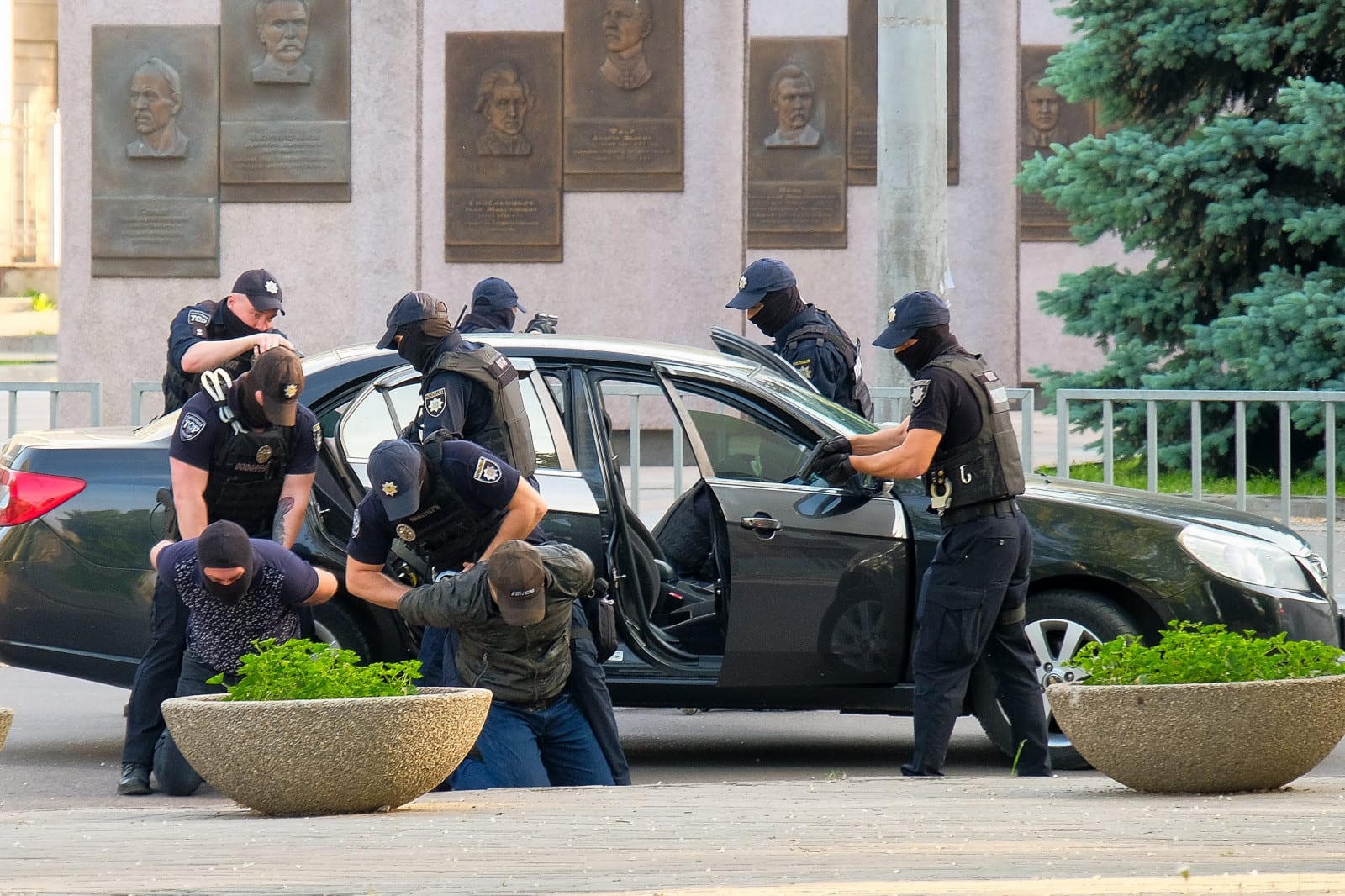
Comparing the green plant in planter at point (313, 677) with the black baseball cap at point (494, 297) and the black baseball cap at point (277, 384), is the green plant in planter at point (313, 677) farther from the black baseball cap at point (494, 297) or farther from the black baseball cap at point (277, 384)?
the black baseball cap at point (494, 297)

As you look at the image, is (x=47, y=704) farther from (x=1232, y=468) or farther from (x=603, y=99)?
(x=603, y=99)

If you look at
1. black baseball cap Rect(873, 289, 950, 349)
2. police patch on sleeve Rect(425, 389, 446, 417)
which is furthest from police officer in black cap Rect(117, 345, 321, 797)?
black baseball cap Rect(873, 289, 950, 349)

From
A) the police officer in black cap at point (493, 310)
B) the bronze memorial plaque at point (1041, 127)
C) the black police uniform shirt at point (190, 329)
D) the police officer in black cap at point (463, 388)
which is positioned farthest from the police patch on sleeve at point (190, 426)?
the bronze memorial plaque at point (1041, 127)

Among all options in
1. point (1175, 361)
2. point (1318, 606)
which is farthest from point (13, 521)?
point (1175, 361)

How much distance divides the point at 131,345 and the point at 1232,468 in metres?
9.28

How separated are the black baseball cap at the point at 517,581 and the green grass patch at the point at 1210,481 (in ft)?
14.2

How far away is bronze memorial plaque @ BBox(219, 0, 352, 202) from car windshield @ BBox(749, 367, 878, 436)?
30.5 feet

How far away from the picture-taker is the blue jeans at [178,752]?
602 cm

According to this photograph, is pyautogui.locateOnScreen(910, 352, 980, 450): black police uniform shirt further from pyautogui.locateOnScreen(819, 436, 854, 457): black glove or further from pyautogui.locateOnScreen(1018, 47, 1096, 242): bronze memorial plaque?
pyautogui.locateOnScreen(1018, 47, 1096, 242): bronze memorial plaque

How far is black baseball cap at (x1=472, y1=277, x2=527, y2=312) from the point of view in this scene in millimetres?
8461

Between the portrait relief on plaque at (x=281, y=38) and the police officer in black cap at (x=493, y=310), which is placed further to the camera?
the portrait relief on plaque at (x=281, y=38)

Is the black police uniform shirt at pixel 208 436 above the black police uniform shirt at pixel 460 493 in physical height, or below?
above

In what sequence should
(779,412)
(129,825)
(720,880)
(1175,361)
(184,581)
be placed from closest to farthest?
(720,880) < (129,825) < (184,581) < (779,412) < (1175,361)

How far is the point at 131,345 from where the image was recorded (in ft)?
51.5
